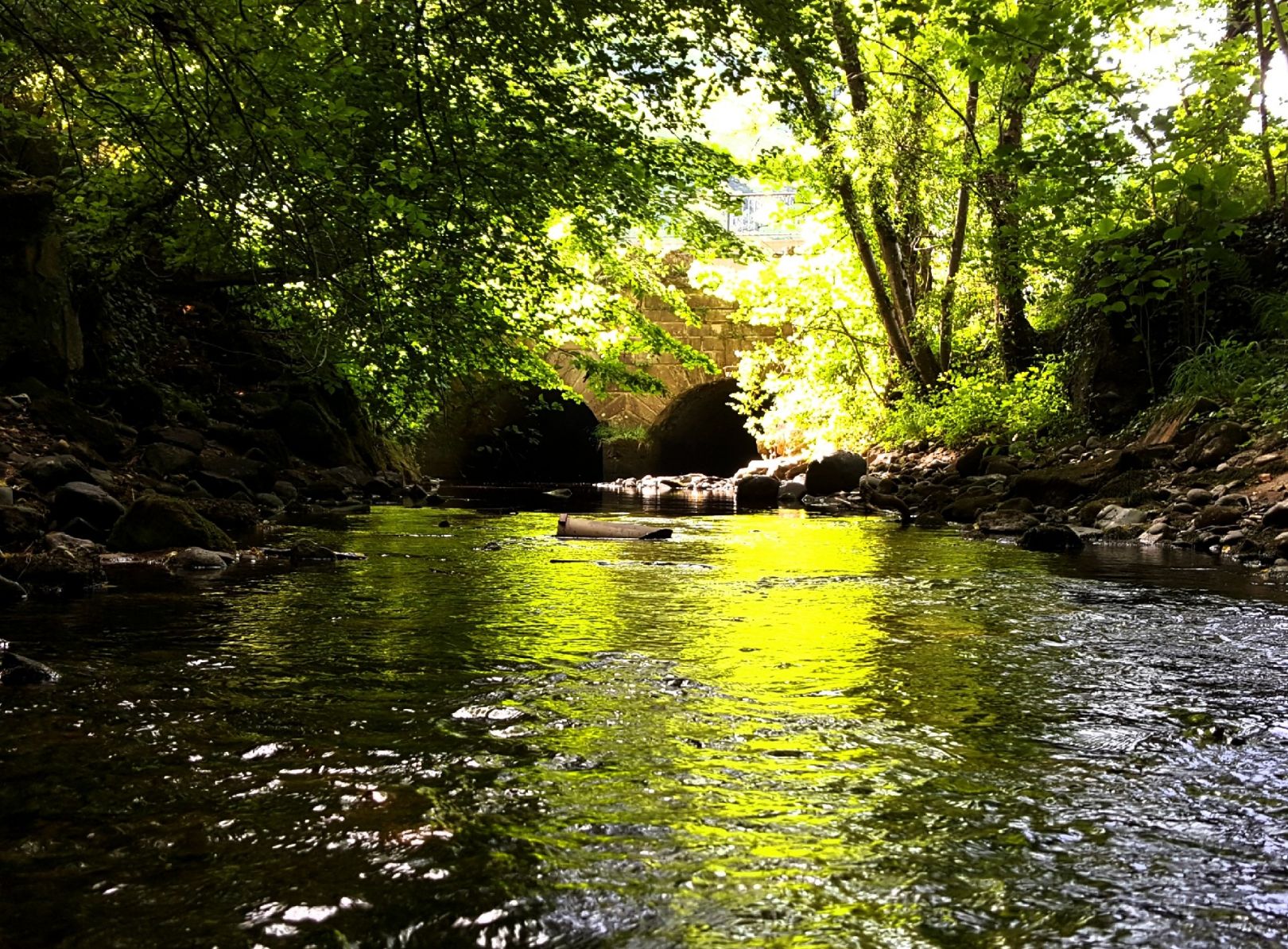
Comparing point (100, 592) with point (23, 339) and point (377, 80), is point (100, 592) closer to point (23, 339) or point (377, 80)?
point (377, 80)

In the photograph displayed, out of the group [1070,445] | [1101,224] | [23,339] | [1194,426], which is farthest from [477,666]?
[1070,445]

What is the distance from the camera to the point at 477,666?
10.4 feet

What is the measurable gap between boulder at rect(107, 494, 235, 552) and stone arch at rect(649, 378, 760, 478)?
2129cm

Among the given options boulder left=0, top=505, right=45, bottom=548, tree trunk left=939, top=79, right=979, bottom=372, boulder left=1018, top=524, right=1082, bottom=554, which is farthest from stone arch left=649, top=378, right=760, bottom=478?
boulder left=0, top=505, right=45, bottom=548

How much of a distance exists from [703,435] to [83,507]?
2486cm

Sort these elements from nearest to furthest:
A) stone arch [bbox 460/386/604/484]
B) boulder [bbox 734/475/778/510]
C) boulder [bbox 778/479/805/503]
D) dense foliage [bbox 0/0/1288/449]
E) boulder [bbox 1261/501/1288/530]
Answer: dense foliage [bbox 0/0/1288/449] → boulder [bbox 1261/501/1288/530] → boulder [bbox 778/479/805/503] → boulder [bbox 734/475/778/510] → stone arch [bbox 460/386/604/484]

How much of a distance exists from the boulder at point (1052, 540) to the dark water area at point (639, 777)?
3047mm

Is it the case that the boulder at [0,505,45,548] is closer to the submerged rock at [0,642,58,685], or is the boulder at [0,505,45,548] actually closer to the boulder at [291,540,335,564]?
the boulder at [291,540,335,564]

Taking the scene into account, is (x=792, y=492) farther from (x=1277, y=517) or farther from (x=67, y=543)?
(x=67, y=543)

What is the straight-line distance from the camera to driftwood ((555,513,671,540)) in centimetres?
841

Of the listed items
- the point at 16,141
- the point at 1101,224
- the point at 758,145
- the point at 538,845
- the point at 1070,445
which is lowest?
the point at 538,845

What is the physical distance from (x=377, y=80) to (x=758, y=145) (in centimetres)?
1015

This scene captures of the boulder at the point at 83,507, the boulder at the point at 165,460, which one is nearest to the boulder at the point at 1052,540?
the boulder at the point at 83,507

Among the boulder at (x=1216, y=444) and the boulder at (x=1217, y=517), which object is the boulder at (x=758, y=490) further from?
the boulder at (x=1217, y=517)
